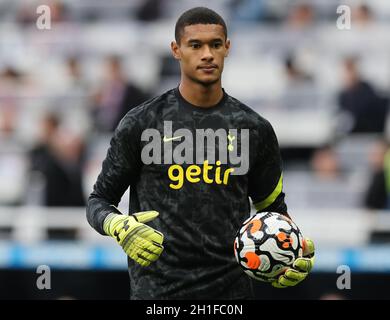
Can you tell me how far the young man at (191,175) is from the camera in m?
6.06

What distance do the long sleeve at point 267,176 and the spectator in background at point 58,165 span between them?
5268 mm

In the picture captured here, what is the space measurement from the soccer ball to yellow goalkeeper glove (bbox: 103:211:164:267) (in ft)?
1.43

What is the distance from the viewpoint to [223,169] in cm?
611

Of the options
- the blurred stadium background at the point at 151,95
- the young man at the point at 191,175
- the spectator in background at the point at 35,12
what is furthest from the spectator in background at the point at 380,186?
the young man at the point at 191,175

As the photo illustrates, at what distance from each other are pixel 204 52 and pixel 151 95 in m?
7.30

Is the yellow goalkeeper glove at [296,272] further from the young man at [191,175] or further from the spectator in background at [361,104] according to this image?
the spectator in background at [361,104]

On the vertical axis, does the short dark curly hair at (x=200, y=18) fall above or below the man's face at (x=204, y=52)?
above

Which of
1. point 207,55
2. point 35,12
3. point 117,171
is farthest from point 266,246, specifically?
point 35,12

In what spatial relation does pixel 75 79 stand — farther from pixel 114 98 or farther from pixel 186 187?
pixel 186 187

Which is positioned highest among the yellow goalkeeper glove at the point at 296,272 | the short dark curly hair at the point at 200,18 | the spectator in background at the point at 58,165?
the spectator in background at the point at 58,165

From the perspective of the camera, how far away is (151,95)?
13.3m

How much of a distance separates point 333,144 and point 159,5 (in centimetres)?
330
